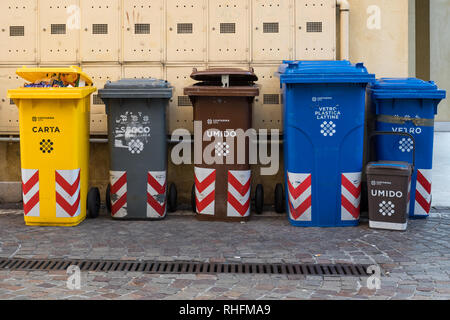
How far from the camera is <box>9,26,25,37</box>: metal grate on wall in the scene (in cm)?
776

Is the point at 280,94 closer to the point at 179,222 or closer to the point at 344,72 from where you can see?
the point at 344,72

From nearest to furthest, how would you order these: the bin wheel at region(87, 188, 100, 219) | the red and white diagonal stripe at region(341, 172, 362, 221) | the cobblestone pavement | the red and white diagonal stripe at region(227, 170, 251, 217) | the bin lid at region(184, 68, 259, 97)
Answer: the cobblestone pavement < the red and white diagonal stripe at region(341, 172, 362, 221) < the bin lid at region(184, 68, 259, 97) < the red and white diagonal stripe at region(227, 170, 251, 217) < the bin wheel at region(87, 188, 100, 219)

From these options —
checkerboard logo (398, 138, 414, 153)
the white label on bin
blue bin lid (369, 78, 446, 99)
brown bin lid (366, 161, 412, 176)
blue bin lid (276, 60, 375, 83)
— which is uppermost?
blue bin lid (276, 60, 375, 83)

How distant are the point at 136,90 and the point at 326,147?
2204mm

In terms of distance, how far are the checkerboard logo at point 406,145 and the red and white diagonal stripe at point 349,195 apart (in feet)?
2.24

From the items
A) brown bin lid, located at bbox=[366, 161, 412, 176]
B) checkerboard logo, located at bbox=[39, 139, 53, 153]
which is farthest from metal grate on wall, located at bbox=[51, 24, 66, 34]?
brown bin lid, located at bbox=[366, 161, 412, 176]

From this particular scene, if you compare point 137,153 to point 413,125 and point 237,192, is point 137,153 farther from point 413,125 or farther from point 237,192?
point 413,125

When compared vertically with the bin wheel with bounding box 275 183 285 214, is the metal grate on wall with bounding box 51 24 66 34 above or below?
above

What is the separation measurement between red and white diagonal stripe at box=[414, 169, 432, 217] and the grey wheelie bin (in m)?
2.93

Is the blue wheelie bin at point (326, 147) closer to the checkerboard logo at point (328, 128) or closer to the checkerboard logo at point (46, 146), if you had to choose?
the checkerboard logo at point (328, 128)

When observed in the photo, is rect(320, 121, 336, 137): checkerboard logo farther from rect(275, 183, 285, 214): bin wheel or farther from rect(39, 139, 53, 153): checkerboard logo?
rect(39, 139, 53, 153): checkerboard logo

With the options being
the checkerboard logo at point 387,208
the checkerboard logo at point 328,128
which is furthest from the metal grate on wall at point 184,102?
the checkerboard logo at point 387,208

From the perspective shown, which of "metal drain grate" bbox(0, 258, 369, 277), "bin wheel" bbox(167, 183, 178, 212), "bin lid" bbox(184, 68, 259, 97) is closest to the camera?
"metal drain grate" bbox(0, 258, 369, 277)

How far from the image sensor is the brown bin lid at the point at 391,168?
6246 mm
